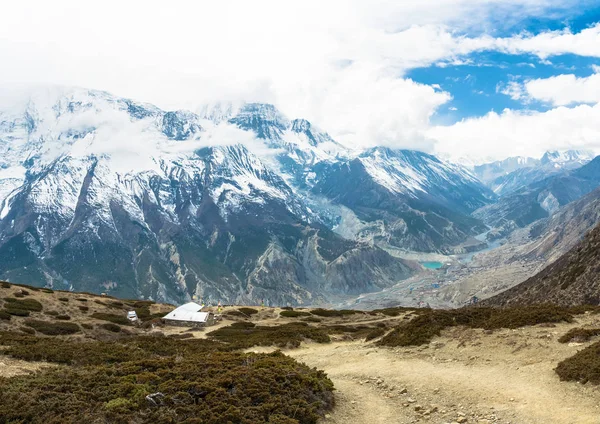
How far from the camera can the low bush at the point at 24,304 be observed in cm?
6253

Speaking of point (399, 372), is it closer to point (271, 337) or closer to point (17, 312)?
point (271, 337)

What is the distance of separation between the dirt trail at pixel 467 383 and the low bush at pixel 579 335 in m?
0.88

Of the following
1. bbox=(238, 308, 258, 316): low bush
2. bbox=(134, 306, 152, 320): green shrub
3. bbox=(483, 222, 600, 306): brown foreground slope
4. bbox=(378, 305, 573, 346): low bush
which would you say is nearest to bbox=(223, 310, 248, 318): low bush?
bbox=(238, 308, 258, 316): low bush

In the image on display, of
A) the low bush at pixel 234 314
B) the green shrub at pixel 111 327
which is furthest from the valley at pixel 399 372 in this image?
the low bush at pixel 234 314

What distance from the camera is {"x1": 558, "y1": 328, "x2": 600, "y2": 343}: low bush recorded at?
3080 centimetres

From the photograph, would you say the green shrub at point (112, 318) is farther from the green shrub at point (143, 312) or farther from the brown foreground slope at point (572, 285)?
the brown foreground slope at point (572, 285)

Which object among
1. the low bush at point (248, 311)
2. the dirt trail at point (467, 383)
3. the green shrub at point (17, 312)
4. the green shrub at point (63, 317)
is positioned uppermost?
the green shrub at point (17, 312)

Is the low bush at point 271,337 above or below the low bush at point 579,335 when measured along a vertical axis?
below

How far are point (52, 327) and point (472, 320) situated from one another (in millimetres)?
51277

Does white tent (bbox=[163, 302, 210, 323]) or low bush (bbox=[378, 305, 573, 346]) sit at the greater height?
low bush (bbox=[378, 305, 573, 346])

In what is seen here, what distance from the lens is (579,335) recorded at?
1225 inches

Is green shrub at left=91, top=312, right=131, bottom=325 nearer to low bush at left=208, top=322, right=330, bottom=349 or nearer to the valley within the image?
the valley

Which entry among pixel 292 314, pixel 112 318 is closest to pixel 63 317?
pixel 112 318

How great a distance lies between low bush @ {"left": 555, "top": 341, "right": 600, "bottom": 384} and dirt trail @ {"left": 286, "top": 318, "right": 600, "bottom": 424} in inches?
22.5
